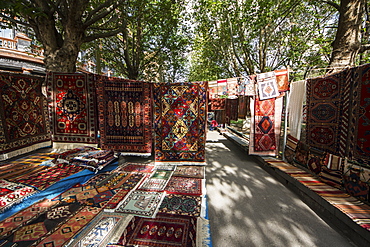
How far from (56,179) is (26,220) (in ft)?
3.58

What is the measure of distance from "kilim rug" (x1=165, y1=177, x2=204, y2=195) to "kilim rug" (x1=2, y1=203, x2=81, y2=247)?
1464 mm

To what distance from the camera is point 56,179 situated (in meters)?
2.96

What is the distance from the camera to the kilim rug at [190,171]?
3.45 meters

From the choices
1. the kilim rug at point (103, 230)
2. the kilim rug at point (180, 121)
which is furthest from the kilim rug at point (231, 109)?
the kilim rug at point (103, 230)

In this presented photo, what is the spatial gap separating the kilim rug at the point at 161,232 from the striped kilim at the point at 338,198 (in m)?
2.00

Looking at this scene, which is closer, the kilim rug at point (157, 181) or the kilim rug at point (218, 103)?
the kilim rug at point (157, 181)

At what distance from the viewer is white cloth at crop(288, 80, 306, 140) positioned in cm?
378

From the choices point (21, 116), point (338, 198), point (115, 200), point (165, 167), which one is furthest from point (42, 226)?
point (338, 198)

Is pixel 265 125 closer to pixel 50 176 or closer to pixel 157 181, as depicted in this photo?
pixel 157 181

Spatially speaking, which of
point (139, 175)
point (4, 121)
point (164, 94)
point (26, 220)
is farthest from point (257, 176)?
point (4, 121)

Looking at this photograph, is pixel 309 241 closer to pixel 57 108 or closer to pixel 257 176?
pixel 257 176

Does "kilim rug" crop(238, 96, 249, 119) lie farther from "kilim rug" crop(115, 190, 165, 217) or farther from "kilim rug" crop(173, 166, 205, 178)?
"kilim rug" crop(115, 190, 165, 217)

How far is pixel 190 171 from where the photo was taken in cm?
369

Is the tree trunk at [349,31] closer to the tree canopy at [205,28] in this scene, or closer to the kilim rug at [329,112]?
Answer: the tree canopy at [205,28]
